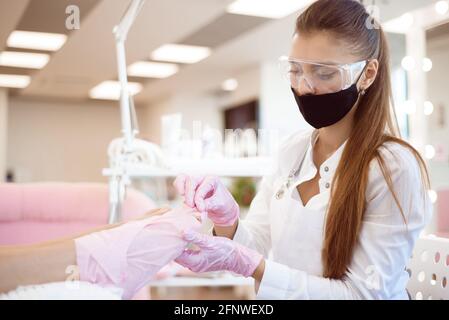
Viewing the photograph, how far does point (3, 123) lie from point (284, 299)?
0.63 m

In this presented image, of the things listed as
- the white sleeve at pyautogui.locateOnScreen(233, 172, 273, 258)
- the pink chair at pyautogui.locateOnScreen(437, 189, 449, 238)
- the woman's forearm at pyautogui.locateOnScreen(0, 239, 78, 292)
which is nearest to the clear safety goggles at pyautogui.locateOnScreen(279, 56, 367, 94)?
the white sleeve at pyautogui.locateOnScreen(233, 172, 273, 258)

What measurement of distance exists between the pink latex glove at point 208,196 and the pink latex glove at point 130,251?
0.15ft

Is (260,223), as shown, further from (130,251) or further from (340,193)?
(130,251)

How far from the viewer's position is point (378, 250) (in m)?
0.83

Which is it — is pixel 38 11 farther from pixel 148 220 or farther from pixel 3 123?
pixel 148 220

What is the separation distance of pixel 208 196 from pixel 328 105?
24cm

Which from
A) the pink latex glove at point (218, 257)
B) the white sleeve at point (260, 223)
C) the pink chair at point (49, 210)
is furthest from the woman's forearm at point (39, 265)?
the white sleeve at point (260, 223)

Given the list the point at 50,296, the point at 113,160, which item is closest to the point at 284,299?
the point at 50,296

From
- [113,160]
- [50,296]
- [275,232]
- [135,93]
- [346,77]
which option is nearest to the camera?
[50,296]

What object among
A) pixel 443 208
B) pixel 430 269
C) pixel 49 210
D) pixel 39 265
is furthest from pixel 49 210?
pixel 443 208

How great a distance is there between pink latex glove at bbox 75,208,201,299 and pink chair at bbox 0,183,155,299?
0.32m

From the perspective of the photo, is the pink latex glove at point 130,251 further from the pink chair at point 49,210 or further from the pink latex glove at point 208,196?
the pink chair at point 49,210

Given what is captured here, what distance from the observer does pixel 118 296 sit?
2.45 ft

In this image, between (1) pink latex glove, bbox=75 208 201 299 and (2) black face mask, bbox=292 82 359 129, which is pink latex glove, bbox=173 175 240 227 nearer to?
(1) pink latex glove, bbox=75 208 201 299
